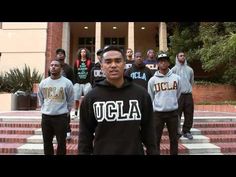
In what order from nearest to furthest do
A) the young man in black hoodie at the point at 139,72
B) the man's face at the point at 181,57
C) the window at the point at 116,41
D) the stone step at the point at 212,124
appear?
1. the young man in black hoodie at the point at 139,72
2. the man's face at the point at 181,57
3. the stone step at the point at 212,124
4. the window at the point at 116,41

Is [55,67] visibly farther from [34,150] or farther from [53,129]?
[34,150]

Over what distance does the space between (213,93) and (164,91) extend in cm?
1110

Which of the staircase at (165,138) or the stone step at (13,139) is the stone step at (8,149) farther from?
the stone step at (13,139)

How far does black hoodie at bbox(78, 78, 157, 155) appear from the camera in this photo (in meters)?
2.95

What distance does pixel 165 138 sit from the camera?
317 inches

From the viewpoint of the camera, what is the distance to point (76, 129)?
848 centimetres

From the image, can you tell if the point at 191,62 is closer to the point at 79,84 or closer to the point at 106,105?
the point at 79,84

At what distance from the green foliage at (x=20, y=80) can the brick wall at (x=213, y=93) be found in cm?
695

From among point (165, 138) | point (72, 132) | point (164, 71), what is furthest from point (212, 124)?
point (164, 71)

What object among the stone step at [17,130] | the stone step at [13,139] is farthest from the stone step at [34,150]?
the stone step at [17,130]

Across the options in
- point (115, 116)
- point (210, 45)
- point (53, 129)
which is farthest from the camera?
point (210, 45)

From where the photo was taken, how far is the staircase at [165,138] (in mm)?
7363
